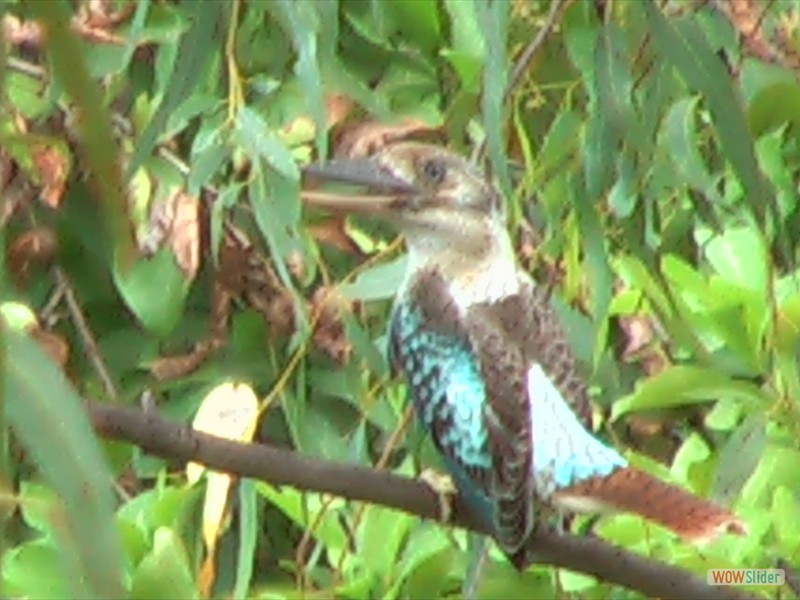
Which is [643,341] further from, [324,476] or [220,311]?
[324,476]

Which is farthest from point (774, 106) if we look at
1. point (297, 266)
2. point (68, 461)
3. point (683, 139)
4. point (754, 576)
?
point (68, 461)

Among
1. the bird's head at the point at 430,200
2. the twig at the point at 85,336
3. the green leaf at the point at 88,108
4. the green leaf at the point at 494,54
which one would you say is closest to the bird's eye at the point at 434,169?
the bird's head at the point at 430,200

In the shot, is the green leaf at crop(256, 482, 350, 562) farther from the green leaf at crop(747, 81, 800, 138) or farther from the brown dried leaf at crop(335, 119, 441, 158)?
the green leaf at crop(747, 81, 800, 138)

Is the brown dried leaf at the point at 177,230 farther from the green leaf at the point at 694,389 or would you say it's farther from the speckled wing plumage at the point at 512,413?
the green leaf at the point at 694,389

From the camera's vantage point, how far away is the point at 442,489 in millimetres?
1765

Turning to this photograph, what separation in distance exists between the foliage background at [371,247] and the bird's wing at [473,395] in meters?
0.05

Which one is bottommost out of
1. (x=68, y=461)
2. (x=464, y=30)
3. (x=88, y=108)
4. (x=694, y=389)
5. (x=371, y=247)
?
(x=371, y=247)

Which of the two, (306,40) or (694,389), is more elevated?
(306,40)

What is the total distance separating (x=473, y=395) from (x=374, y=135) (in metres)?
0.37

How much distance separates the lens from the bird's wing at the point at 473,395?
187 cm

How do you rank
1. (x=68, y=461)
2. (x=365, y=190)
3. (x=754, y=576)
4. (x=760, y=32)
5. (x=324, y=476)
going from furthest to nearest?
(x=760, y=32)
(x=365, y=190)
(x=754, y=576)
(x=324, y=476)
(x=68, y=461)

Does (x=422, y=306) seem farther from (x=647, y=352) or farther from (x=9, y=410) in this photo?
(x=9, y=410)

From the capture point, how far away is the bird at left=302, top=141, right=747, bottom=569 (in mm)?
1836

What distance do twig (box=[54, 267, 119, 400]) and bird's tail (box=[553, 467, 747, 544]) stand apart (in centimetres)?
63
